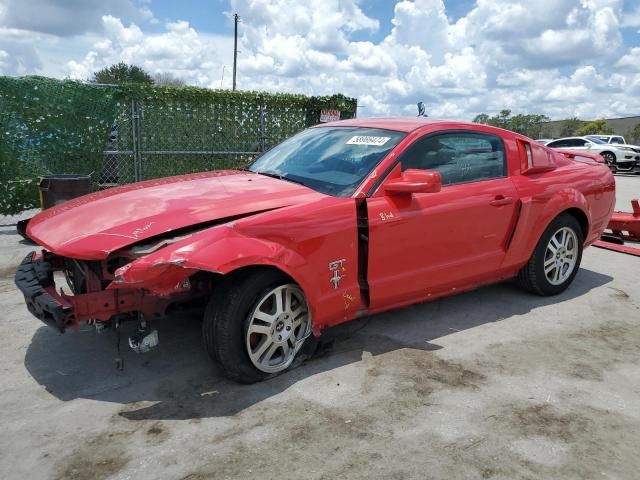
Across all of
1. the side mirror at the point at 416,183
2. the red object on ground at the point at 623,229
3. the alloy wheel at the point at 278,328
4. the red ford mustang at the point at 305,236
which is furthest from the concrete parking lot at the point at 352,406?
the red object on ground at the point at 623,229

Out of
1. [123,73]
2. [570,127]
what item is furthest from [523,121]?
[123,73]

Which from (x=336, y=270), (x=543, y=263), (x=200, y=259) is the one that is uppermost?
(x=200, y=259)

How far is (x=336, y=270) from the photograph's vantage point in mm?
3568

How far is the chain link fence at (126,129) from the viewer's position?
827 cm

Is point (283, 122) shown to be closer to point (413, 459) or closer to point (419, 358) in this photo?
point (419, 358)

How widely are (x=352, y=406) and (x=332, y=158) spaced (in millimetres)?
1833

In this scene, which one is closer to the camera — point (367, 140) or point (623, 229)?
point (367, 140)

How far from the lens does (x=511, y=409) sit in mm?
3176

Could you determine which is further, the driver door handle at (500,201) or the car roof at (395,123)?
the driver door handle at (500,201)

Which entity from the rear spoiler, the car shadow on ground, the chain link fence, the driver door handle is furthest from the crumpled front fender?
the chain link fence

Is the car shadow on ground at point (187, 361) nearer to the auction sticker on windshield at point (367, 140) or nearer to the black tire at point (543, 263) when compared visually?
the black tire at point (543, 263)

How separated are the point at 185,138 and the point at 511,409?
872cm

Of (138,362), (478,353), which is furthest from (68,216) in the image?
(478,353)

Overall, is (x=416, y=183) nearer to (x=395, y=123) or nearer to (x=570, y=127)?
(x=395, y=123)
